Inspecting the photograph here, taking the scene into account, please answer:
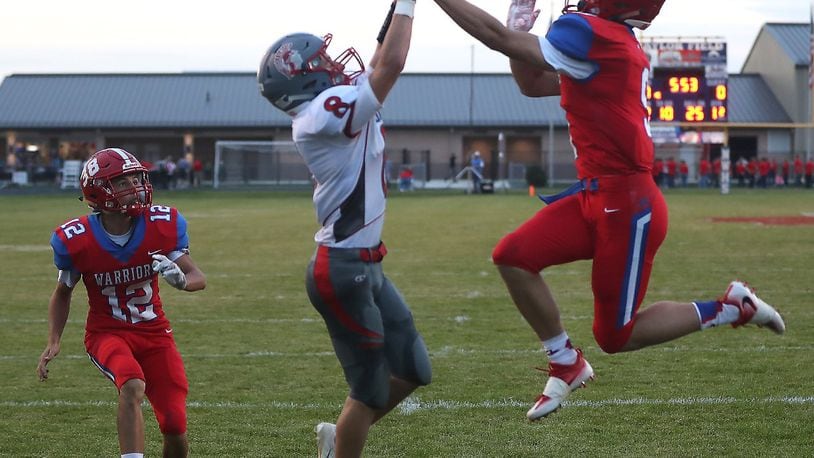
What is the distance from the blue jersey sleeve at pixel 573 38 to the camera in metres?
4.61

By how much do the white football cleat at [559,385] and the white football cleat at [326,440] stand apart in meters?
0.87

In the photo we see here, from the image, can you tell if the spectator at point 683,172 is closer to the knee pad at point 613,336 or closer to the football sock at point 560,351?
the football sock at point 560,351

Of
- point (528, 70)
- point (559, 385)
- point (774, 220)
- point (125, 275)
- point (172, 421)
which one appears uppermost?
point (528, 70)

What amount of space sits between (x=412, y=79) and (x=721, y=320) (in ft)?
169

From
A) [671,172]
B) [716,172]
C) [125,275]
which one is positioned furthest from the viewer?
[716,172]

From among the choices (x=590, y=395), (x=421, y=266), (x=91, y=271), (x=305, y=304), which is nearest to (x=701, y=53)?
(x=421, y=266)

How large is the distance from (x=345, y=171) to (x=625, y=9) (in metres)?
1.44

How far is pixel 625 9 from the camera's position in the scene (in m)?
4.80

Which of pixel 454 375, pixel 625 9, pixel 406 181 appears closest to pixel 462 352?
pixel 454 375

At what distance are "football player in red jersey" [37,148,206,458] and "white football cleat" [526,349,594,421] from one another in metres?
1.54

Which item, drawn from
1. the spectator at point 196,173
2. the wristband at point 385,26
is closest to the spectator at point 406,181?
the spectator at point 196,173

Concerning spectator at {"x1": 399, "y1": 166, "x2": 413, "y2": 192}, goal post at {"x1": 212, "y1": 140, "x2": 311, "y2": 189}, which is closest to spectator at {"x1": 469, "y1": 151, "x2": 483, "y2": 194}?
spectator at {"x1": 399, "y1": 166, "x2": 413, "y2": 192}

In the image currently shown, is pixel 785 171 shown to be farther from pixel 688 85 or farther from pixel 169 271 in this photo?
pixel 169 271

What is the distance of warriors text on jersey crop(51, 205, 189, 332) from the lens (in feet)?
16.6
